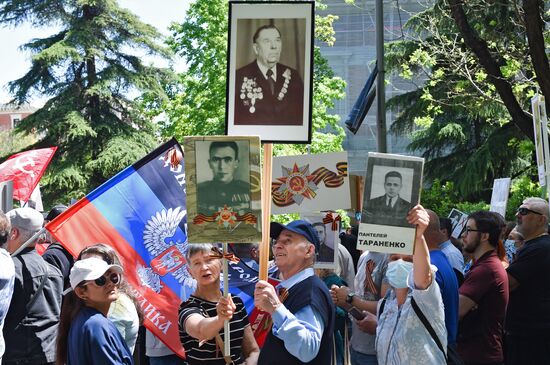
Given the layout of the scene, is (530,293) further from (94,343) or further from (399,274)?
(94,343)

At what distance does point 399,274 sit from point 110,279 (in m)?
1.72

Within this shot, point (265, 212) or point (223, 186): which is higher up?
point (223, 186)

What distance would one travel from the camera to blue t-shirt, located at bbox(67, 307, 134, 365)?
4.37 meters

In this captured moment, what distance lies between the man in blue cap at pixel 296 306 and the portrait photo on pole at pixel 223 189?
0.23 metres

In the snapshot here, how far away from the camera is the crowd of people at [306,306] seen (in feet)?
15.2

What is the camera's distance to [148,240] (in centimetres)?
662

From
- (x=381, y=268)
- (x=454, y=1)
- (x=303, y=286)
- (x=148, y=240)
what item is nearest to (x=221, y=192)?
(x=303, y=286)

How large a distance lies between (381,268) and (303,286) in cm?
221

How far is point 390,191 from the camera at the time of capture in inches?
193

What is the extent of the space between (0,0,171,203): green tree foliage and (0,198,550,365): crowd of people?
92.3 feet

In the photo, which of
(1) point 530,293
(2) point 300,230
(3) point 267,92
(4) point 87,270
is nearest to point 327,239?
(1) point 530,293

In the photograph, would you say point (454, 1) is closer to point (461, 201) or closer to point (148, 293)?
point (148, 293)

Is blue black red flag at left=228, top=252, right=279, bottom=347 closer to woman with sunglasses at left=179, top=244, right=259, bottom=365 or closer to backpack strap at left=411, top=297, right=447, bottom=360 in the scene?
woman with sunglasses at left=179, top=244, right=259, bottom=365

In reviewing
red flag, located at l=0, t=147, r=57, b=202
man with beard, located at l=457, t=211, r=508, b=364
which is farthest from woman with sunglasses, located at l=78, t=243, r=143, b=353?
red flag, located at l=0, t=147, r=57, b=202
